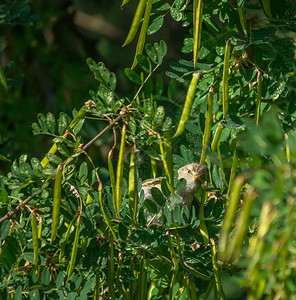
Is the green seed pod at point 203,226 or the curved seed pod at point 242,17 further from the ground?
the curved seed pod at point 242,17

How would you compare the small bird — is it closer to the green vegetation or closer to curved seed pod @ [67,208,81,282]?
the green vegetation

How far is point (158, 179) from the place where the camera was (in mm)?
1328

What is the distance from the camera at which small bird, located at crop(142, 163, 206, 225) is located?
127cm

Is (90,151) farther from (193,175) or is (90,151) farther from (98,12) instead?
(98,12)

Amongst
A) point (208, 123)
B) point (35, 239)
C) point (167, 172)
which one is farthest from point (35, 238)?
point (208, 123)

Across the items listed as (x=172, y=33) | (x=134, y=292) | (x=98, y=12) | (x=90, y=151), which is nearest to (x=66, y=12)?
(x=172, y=33)

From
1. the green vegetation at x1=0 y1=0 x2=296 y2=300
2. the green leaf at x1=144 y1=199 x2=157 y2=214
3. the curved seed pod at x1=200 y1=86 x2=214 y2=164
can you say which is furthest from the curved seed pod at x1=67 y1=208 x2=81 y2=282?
the curved seed pod at x1=200 y1=86 x2=214 y2=164

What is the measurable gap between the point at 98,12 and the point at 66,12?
131 centimetres

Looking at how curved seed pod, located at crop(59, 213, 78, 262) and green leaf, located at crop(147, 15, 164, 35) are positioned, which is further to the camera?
green leaf, located at crop(147, 15, 164, 35)

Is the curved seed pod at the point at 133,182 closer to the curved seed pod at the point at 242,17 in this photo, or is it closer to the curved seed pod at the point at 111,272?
the curved seed pod at the point at 111,272

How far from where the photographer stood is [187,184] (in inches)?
49.0

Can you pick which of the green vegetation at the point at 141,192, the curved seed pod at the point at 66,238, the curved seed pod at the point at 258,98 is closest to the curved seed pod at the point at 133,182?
the green vegetation at the point at 141,192

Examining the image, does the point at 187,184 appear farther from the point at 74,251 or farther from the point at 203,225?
the point at 74,251

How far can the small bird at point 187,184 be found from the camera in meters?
1.27
